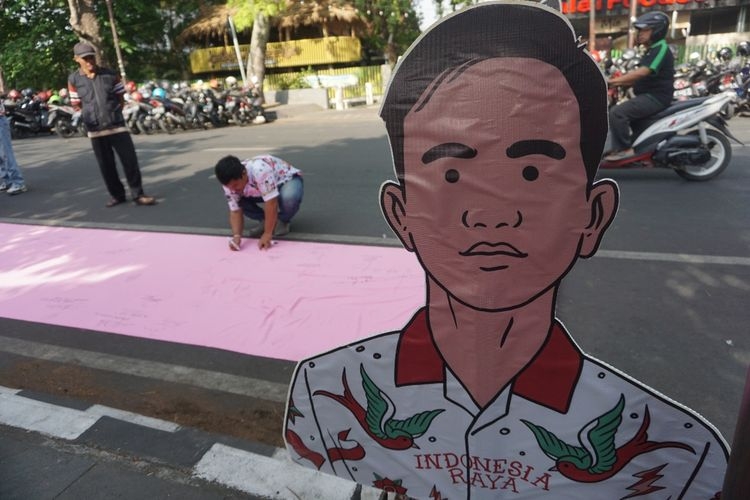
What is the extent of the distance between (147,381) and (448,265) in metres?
2.09

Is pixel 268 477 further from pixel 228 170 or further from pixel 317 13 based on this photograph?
pixel 317 13

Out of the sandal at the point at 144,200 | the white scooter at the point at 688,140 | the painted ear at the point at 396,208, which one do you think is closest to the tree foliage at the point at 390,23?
the sandal at the point at 144,200

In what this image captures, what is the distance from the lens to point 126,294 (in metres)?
4.00

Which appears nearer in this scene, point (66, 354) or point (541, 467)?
point (541, 467)

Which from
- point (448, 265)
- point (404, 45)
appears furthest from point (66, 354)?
point (404, 45)

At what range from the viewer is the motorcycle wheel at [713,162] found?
214 inches

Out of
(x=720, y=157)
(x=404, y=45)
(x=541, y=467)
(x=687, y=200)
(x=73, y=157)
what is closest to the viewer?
(x=541, y=467)

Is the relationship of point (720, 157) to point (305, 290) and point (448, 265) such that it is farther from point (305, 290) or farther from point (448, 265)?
point (448, 265)

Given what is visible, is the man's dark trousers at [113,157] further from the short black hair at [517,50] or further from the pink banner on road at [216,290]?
the short black hair at [517,50]

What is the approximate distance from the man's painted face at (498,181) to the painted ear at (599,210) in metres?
0.02

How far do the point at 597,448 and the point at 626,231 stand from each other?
132 inches

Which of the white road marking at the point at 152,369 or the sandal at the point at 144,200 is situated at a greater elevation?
the sandal at the point at 144,200

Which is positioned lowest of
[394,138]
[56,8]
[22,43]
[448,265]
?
[448,265]

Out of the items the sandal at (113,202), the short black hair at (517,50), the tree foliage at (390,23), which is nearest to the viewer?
the short black hair at (517,50)
